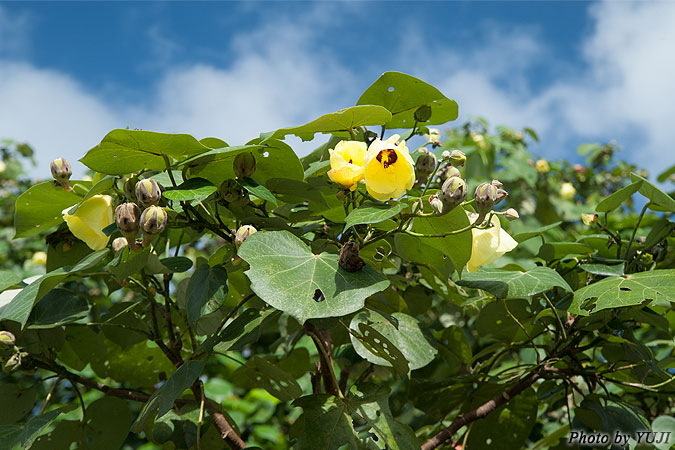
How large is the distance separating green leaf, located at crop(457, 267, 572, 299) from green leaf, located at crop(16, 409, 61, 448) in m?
0.86

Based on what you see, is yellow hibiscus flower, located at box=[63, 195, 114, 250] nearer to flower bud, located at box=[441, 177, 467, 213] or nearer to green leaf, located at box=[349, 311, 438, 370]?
green leaf, located at box=[349, 311, 438, 370]

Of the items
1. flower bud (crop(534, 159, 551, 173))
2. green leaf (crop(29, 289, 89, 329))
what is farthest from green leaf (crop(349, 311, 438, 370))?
flower bud (crop(534, 159, 551, 173))

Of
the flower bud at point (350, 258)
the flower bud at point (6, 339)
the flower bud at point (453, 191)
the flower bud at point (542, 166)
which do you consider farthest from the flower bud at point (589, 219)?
the flower bud at point (542, 166)

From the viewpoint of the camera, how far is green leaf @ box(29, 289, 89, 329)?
1252 mm

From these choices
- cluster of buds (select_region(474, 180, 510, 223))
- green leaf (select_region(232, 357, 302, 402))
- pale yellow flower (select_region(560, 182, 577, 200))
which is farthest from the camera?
pale yellow flower (select_region(560, 182, 577, 200))

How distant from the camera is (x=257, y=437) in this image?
3.13m

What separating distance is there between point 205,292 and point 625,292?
75cm

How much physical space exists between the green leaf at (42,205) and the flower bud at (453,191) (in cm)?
75

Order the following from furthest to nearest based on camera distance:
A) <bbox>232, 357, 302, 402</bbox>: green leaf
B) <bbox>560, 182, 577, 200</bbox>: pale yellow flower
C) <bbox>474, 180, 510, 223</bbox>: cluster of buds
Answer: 1. <bbox>560, 182, 577, 200</bbox>: pale yellow flower
2. <bbox>232, 357, 302, 402</bbox>: green leaf
3. <bbox>474, 180, 510, 223</bbox>: cluster of buds

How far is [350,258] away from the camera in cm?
97

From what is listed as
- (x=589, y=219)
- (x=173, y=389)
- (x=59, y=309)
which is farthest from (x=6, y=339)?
(x=589, y=219)

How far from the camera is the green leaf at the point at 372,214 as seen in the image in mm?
907

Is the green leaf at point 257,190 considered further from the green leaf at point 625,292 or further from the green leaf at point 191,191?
the green leaf at point 625,292

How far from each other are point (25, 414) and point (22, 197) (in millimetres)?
559
